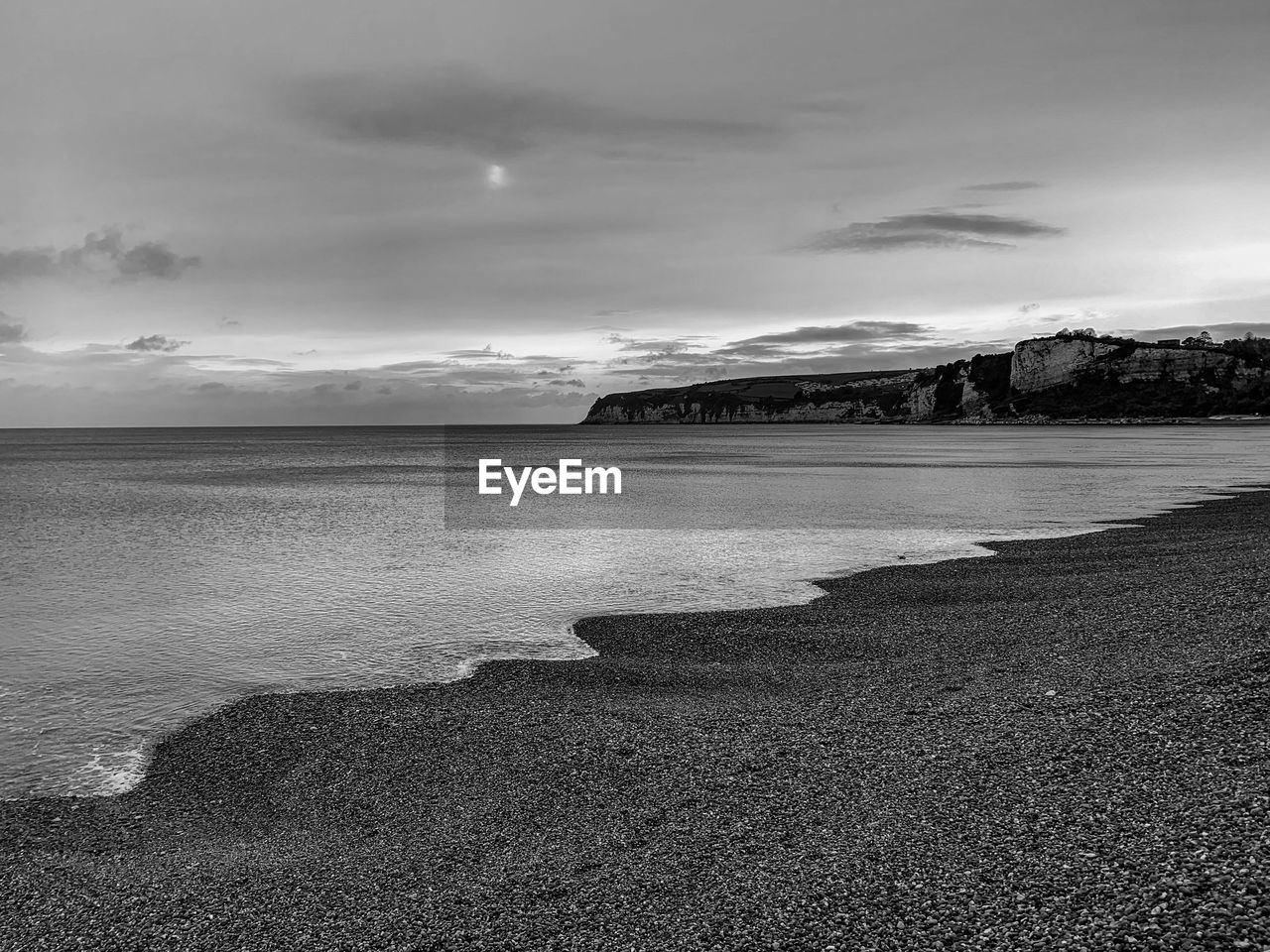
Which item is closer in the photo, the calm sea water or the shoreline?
the shoreline

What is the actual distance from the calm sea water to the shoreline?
1484mm

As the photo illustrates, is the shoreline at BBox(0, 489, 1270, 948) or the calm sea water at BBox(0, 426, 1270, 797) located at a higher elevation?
the shoreline at BBox(0, 489, 1270, 948)

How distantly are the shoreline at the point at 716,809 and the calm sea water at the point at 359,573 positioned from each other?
148 cm

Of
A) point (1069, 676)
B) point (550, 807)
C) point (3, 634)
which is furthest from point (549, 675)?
point (3, 634)

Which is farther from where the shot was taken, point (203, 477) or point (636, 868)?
point (203, 477)

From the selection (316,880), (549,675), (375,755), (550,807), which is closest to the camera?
(316,880)

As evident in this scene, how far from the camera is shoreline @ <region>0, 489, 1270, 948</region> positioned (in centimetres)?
512

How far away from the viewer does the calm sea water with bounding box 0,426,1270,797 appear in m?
11.2

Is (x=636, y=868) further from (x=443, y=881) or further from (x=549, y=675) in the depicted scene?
(x=549, y=675)

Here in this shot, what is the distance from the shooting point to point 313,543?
86.9 feet

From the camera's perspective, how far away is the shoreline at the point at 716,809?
5121 millimetres

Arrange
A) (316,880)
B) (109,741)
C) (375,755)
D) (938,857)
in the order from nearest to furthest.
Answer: (938,857)
(316,880)
(375,755)
(109,741)

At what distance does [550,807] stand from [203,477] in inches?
2535

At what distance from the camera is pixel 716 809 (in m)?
6.70
